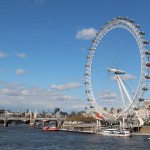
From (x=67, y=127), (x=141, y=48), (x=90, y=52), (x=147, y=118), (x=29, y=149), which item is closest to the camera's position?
(x=29, y=149)

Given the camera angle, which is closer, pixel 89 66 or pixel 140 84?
pixel 140 84

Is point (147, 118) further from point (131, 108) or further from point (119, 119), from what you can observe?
point (131, 108)

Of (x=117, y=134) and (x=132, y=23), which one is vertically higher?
(x=132, y=23)

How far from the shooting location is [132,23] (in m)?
82.1

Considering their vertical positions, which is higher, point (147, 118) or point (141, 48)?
point (141, 48)

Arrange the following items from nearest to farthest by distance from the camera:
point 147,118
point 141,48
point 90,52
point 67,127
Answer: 1. point 141,48
2. point 90,52
3. point 147,118
4. point 67,127

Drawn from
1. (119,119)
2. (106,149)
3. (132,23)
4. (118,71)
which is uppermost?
(132,23)

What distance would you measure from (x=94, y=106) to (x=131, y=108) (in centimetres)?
1250

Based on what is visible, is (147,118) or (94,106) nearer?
(94,106)

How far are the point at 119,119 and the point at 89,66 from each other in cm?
1693

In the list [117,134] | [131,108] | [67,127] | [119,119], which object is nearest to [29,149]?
[131,108]

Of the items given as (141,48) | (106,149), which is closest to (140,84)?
(141,48)

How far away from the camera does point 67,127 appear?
150 meters

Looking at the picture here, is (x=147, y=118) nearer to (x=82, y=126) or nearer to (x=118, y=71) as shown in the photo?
(x=82, y=126)
